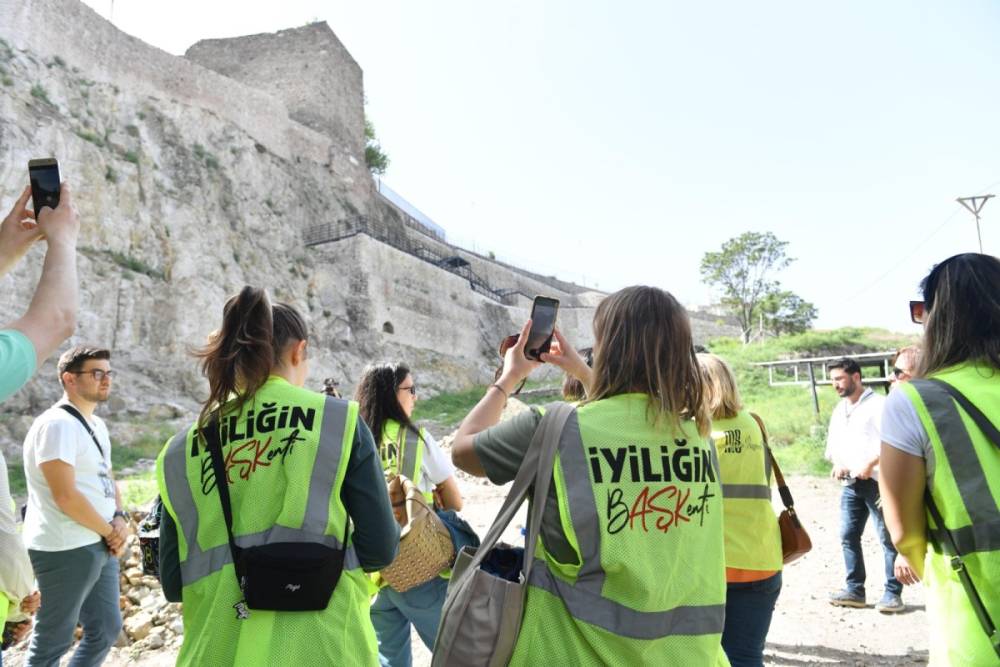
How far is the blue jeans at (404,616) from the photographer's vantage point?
272 cm

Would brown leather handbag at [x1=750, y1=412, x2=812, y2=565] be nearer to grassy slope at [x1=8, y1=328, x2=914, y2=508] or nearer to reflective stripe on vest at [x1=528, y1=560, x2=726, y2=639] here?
reflective stripe on vest at [x1=528, y1=560, x2=726, y2=639]

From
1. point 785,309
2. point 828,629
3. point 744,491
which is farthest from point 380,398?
point 785,309

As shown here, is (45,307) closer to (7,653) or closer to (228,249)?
(7,653)

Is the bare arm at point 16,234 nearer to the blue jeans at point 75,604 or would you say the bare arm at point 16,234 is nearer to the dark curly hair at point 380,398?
the dark curly hair at point 380,398

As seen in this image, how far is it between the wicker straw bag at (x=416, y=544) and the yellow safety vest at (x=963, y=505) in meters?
1.68

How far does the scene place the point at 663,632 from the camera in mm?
1653

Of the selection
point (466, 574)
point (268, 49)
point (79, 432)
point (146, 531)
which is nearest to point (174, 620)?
point (79, 432)

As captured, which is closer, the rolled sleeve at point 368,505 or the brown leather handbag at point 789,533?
the rolled sleeve at point 368,505

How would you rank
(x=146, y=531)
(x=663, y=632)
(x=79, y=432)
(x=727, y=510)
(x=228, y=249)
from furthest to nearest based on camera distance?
(x=228, y=249) → (x=79, y=432) → (x=727, y=510) → (x=146, y=531) → (x=663, y=632)

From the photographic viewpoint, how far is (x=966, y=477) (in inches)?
62.6

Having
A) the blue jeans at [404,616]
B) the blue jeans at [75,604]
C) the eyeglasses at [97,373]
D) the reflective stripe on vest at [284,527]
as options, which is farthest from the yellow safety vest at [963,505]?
the eyeglasses at [97,373]

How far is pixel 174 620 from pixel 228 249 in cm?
1672

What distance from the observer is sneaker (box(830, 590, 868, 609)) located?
496 centimetres

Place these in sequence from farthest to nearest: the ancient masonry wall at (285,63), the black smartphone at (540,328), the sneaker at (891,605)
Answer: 1. the ancient masonry wall at (285,63)
2. the sneaker at (891,605)
3. the black smartphone at (540,328)
